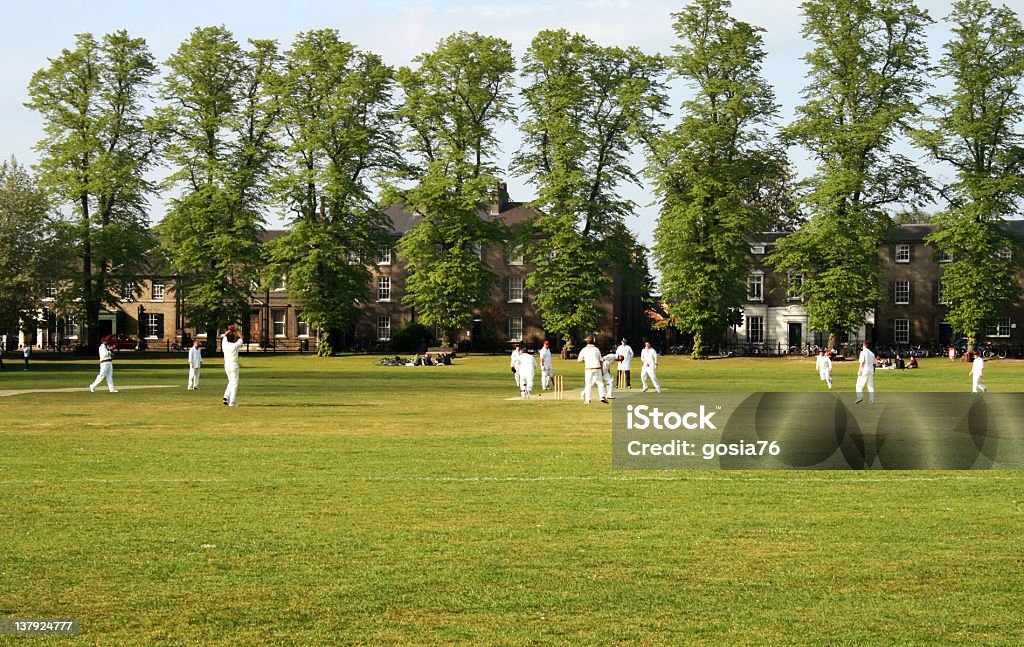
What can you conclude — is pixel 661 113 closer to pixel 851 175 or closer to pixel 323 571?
pixel 851 175

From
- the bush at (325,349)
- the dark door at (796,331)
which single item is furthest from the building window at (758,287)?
the bush at (325,349)

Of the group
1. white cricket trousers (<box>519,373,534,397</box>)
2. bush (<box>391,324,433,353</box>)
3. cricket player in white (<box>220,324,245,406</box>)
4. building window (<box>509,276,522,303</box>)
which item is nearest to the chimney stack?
building window (<box>509,276,522,303</box>)

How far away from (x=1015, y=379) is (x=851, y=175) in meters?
24.1

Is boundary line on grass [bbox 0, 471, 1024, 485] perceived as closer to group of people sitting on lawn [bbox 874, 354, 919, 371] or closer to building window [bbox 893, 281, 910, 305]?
group of people sitting on lawn [bbox 874, 354, 919, 371]

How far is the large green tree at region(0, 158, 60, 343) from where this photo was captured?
6856cm

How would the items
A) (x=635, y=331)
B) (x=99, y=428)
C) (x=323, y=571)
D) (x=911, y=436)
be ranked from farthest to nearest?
(x=635, y=331) → (x=99, y=428) → (x=911, y=436) → (x=323, y=571)

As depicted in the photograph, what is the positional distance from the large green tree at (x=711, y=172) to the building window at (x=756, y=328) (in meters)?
22.6

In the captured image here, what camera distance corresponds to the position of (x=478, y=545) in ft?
39.6

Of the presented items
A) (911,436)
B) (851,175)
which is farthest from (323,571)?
(851,175)

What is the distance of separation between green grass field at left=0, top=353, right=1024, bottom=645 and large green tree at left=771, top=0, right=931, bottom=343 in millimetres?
53942

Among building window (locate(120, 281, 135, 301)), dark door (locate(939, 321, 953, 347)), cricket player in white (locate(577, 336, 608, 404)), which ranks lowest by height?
cricket player in white (locate(577, 336, 608, 404))

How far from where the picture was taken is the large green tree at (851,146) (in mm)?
73938

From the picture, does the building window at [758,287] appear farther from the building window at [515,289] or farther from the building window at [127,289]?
the building window at [127,289]

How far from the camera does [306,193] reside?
79750 millimetres
